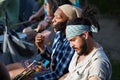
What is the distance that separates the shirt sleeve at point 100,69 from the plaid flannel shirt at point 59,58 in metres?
0.74

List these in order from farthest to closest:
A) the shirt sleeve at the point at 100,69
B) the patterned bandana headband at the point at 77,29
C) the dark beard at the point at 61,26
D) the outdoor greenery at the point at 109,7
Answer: the outdoor greenery at the point at 109,7
the dark beard at the point at 61,26
the patterned bandana headband at the point at 77,29
the shirt sleeve at the point at 100,69

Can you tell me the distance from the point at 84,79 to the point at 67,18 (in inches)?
37.5

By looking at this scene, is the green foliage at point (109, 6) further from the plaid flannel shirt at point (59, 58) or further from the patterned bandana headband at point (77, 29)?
the patterned bandana headband at point (77, 29)

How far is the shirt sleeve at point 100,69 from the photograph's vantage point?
3.97m

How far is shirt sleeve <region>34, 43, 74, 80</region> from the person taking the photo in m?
4.80

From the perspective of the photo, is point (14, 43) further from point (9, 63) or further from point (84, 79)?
point (84, 79)

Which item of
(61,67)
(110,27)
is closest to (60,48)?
(61,67)

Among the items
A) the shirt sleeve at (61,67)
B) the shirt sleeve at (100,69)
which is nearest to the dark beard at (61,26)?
the shirt sleeve at (61,67)

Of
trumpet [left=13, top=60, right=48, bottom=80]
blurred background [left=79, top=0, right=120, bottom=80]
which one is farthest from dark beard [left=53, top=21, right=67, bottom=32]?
blurred background [left=79, top=0, right=120, bottom=80]

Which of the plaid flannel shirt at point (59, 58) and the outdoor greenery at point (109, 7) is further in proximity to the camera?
the outdoor greenery at point (109, 7)

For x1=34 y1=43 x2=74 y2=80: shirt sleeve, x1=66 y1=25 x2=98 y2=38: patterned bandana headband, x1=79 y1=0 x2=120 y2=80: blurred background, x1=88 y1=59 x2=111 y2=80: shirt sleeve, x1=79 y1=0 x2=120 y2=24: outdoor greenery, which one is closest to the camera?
x1=88 y1=59 x2=111 y2=80: shirt sleeve

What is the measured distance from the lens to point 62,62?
4852 millimetres

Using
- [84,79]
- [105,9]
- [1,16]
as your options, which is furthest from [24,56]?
[105,9]

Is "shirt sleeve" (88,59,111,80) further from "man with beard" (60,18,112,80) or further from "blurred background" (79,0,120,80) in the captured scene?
"blurred background" (79,0,120,80)
